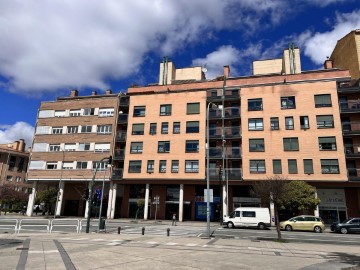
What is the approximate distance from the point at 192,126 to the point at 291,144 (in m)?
12.4

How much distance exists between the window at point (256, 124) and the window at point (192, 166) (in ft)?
26.6

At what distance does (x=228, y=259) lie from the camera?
10695 mm

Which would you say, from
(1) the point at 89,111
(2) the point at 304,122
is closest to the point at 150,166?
(1) the point at 89,111

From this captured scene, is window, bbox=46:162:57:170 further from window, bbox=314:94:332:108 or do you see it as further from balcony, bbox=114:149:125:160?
window, bbox=314:94:332:108

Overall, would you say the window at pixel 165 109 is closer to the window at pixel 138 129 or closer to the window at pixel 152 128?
the window at pixel 152 128

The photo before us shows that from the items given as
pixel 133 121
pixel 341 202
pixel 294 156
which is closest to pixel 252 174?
pixel 294 156

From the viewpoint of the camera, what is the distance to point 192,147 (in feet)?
129

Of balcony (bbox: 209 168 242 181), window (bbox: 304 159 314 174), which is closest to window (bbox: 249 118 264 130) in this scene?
balcony (bbox: 209 168 242 181)

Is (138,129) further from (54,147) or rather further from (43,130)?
(43,130)

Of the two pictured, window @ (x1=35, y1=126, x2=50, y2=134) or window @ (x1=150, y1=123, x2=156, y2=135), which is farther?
window @ (x1=35, y1=126, x2=50, y2=134)

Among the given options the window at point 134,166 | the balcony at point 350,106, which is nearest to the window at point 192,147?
the window at point 134,166

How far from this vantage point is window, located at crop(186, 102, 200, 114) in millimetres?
40609

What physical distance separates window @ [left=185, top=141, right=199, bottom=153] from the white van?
11.5 metres

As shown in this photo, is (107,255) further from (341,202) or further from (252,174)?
(341,202)
